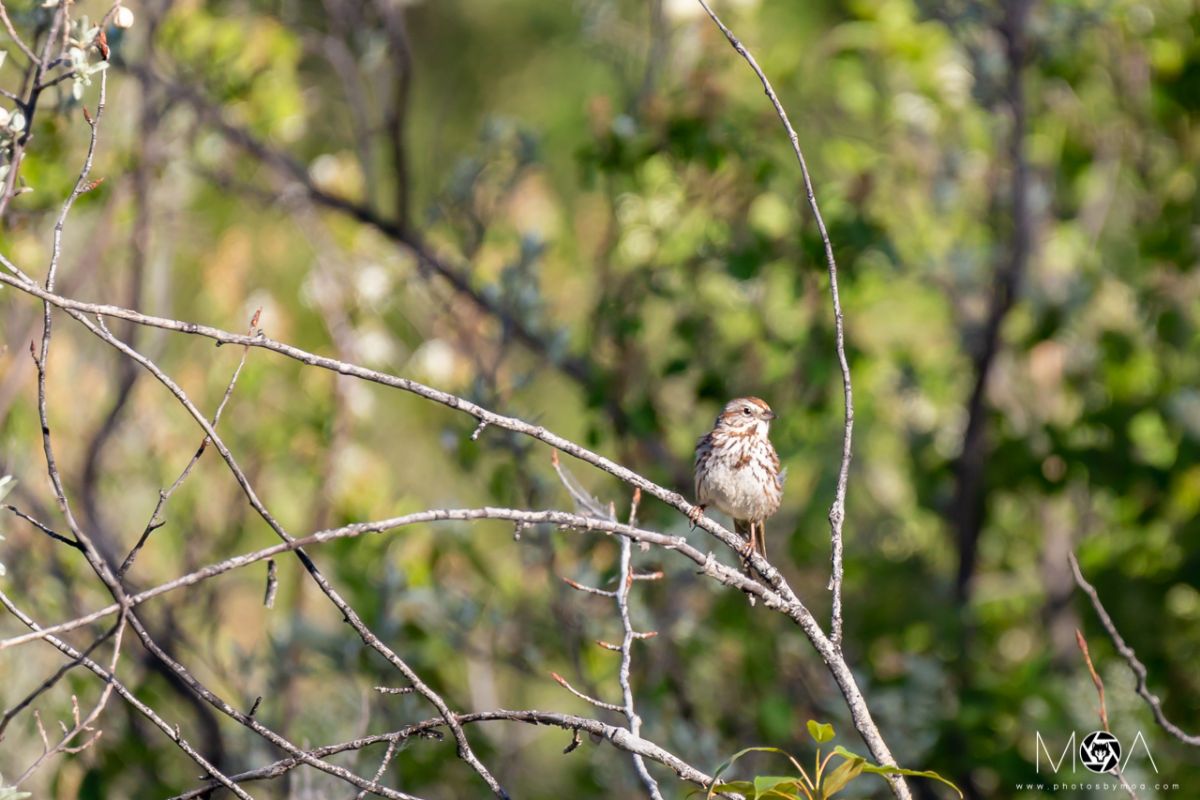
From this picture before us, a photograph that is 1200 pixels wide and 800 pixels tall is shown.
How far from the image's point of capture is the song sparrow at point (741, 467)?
4293mm

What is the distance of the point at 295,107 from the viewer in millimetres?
5641

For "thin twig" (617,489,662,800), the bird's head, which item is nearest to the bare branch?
"thin twig" (617,489,662,800)

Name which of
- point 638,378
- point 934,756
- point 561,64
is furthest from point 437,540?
point 561,64

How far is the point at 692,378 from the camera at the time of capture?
6.10 meters

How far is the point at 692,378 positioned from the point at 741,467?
1791mm

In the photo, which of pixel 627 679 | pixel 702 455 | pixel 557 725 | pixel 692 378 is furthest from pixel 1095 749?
pixel 692 378

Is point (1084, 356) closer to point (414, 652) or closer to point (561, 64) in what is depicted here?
point (414, 652)

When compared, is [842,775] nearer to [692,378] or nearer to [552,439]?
[552,439]

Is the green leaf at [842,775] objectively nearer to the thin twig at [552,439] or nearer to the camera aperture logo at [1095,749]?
the thin twig at [552,439]

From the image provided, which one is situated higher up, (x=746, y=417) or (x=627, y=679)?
(x=746, y=417)

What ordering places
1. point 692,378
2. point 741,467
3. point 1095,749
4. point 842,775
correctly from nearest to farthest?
point 842,775
point 1095,749
point 741,467
point 692,378

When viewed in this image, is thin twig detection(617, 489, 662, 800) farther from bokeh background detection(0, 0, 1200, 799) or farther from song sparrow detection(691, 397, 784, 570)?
bokeh background detection(0, 0, 1200, 799)

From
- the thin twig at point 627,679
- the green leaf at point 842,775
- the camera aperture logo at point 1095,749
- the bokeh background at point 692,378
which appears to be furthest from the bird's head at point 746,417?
the green leaf at point 842,775

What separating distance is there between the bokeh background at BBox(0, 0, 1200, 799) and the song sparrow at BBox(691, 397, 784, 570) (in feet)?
1.07
